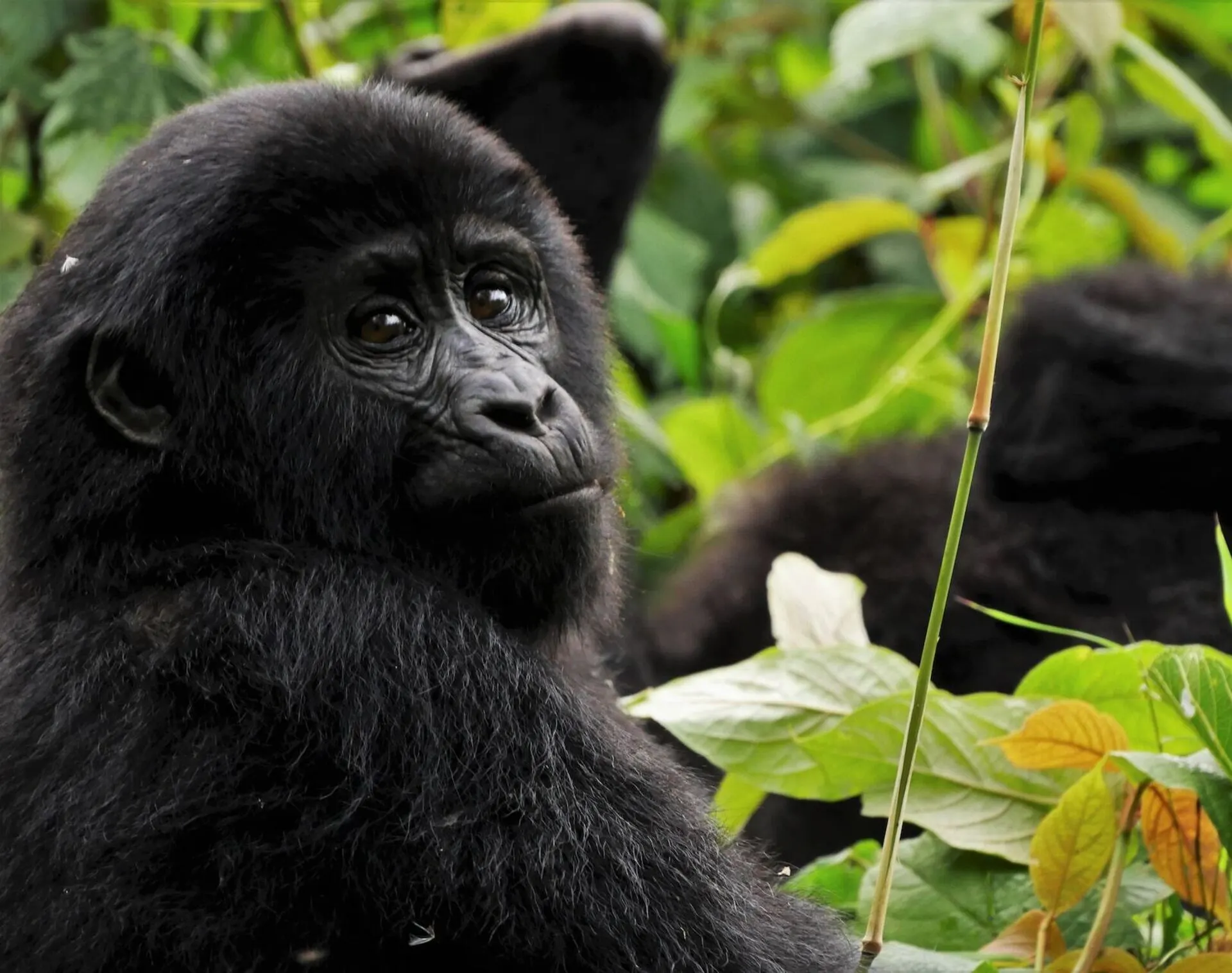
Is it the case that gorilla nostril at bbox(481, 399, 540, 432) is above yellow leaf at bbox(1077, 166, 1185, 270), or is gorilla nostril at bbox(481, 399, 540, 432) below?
above

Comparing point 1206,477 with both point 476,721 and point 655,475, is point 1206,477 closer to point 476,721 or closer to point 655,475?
point 655,475

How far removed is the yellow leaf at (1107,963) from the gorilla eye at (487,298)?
44.6 inches

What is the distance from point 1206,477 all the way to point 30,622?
Result: 251 centimetres

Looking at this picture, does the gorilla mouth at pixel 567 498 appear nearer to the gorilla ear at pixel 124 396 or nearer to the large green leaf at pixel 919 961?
the gorilla ear at pixel 124 396

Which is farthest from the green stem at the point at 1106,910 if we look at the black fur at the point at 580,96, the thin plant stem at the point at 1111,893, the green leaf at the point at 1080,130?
the green leaf at the point at 1080,130

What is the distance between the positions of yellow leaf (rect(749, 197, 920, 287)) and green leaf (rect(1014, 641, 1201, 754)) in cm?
209

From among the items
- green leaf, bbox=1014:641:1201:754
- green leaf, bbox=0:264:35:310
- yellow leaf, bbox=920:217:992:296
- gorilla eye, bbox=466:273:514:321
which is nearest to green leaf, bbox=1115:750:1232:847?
green leaf, bbox=1014:641:1201:754

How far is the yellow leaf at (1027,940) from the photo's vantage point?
76.9 inches

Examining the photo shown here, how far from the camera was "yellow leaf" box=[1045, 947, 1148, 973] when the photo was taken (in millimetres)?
1892

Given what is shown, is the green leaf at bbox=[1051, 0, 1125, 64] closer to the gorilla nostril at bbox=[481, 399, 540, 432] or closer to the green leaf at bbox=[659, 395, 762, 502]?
the gorilla nostril at bbox=[481, 399, 540, 432]

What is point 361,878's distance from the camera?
1904 mm

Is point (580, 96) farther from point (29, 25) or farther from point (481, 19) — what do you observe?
point (29, 25)

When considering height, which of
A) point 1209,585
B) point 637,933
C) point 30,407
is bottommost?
point 1209,585

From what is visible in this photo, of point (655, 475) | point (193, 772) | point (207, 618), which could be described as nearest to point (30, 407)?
point (207, 618)
